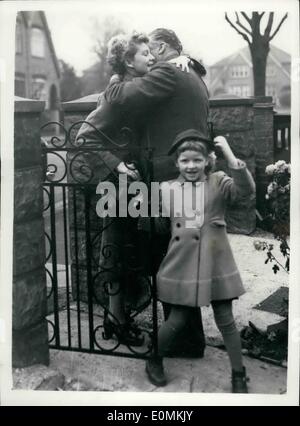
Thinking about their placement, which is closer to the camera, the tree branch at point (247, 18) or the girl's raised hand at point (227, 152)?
the girl's raised hand at point (227, 152)

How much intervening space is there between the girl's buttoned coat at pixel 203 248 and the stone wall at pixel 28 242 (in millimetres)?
715

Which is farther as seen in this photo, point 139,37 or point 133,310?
point 133,310

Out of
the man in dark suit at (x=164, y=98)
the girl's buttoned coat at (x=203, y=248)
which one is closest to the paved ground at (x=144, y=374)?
the girl's buttoned coat at (x=203, y=248)

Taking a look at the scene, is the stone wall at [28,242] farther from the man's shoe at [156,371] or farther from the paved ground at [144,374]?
the man's shoe at [156,371]

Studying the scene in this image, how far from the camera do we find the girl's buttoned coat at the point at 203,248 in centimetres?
262

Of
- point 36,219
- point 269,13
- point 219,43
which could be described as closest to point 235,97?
point 219,43

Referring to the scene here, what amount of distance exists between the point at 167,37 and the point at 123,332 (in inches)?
69.4

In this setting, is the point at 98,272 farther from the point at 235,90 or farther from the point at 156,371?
the point at 235,90

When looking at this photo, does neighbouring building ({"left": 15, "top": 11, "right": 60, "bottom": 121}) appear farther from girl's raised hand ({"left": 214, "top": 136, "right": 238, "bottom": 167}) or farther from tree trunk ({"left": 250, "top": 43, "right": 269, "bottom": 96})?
girl's raised hand ({"left": 214, "top": 136, "right": 238, "bottom": 167})

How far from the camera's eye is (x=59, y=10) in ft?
9.18

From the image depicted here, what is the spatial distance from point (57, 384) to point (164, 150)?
4.74ft

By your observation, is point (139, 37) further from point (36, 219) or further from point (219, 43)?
point (36, 219)

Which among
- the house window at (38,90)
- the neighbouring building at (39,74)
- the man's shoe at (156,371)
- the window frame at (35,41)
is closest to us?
the man's shoe at (156,371)

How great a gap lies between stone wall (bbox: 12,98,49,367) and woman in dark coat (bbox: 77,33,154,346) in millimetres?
362
